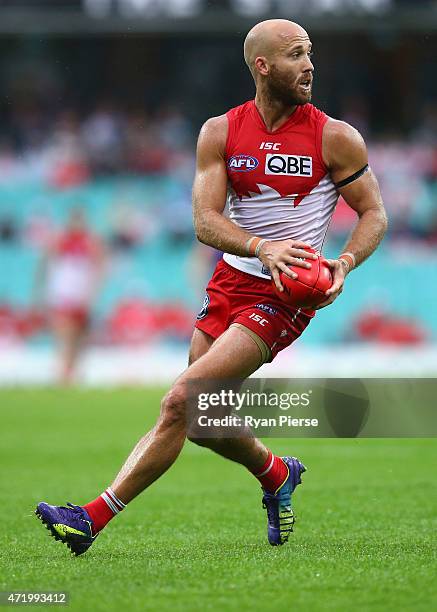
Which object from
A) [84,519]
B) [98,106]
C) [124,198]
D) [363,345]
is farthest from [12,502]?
[98,106]

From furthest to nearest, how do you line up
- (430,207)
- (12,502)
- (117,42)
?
(117,42), (430,207), (12,502)

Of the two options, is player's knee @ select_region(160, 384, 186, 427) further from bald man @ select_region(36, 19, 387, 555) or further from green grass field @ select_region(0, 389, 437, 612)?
green grass field @ select_region(0, 389, 437, 612)

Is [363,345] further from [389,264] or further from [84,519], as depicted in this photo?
[84,519]

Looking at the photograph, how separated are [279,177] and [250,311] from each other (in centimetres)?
73

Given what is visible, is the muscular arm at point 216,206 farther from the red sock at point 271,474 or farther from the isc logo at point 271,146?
the red sock at point 271,474

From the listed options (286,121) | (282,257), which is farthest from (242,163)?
(282,257)

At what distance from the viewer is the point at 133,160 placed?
23.5 metres

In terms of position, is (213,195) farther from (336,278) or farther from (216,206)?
(336,278)

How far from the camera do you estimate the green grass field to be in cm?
550

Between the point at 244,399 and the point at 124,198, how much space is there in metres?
16.2

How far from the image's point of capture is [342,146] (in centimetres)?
679

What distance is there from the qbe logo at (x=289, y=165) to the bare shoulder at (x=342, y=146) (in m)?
0.10

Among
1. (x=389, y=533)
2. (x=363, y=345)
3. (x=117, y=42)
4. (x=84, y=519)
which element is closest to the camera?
(x=84, y=519)

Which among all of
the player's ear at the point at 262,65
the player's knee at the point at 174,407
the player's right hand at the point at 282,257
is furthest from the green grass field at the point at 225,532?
the player's ear at the point at 262,65
